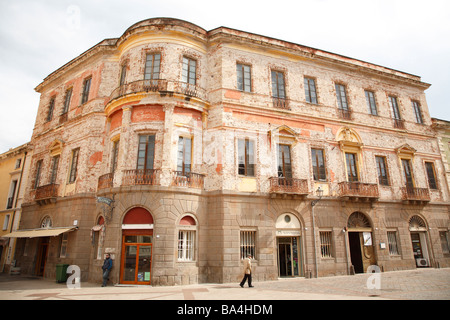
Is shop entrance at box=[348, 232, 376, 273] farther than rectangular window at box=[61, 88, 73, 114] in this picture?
No

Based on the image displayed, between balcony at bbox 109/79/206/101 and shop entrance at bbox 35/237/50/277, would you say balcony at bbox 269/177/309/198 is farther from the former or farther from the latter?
shop entrance at bbox 35/237/50/277

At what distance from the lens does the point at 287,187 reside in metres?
17.2

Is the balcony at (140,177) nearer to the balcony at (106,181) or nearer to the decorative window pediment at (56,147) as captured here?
the balcony at (106,181)

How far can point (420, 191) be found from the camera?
21.1 meters

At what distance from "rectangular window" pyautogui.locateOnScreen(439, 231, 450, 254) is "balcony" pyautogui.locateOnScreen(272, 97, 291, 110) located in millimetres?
14890

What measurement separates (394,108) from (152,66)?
18269 millimetres

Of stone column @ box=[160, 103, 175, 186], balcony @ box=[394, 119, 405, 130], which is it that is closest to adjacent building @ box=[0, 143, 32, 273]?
stone column @ box=[160, 103, 175, 186]

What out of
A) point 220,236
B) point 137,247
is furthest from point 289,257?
point 137,247

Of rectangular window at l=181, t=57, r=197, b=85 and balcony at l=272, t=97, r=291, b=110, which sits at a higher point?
rectangular window at l=181, t=57, r=197, b=85

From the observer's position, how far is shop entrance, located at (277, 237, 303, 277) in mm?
16953

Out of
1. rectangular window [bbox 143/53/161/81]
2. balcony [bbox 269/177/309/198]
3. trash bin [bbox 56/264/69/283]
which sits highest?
rectangular window [bbox 143/53/161/81]

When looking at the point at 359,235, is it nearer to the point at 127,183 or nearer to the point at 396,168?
the point at 396,168

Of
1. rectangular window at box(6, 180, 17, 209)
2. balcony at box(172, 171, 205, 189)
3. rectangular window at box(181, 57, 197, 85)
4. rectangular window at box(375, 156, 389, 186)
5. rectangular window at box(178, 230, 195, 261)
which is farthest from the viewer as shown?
rectangular window at box(6, 180, 17, 209)
